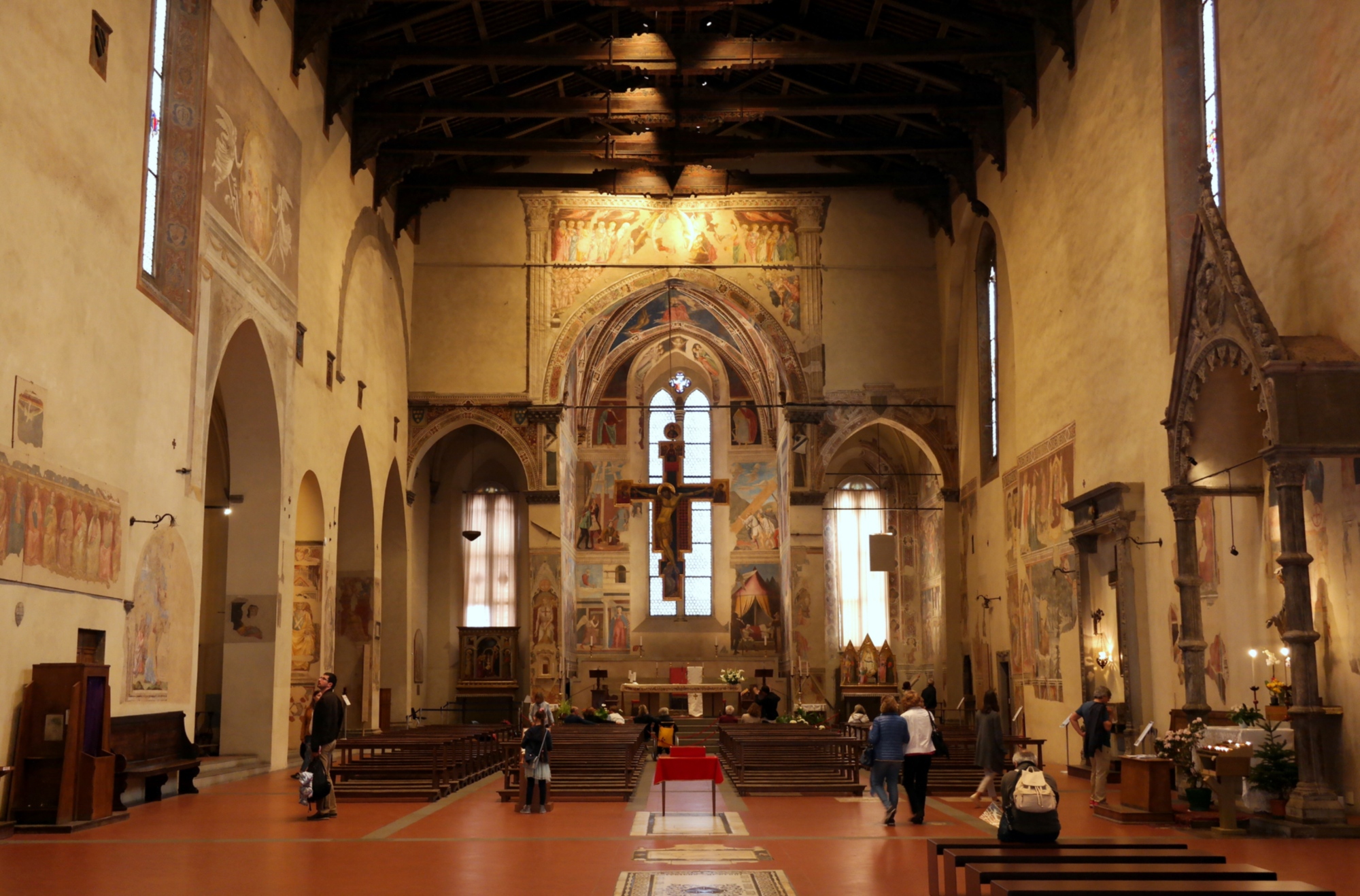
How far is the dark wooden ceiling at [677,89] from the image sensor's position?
22438 millimetres

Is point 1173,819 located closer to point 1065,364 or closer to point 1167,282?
point 1167,282

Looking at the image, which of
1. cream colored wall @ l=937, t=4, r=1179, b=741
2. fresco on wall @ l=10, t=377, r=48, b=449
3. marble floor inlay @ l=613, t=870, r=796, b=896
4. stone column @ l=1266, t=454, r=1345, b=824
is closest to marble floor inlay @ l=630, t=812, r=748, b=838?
marble floor inlay @ l=613, t=870, r=796, b=896

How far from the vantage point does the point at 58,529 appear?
12.6m

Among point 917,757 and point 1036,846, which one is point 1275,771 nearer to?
point 917,757

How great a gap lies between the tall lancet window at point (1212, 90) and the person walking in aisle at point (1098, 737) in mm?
5876

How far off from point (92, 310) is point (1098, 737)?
11381 mm

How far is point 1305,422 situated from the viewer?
11352mm

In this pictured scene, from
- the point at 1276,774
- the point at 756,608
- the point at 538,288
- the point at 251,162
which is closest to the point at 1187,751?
the point at 1276,774

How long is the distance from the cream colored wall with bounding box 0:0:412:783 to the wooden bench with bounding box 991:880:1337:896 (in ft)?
30.8

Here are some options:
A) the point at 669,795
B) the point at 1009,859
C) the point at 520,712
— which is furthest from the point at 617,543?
the point at 1009,859

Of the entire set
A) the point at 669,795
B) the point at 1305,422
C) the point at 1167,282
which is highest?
the point at 1167,282

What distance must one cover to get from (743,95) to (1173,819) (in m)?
16.7

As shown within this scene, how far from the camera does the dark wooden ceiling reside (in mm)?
22438

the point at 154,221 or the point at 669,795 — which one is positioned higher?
the point at 154,221
